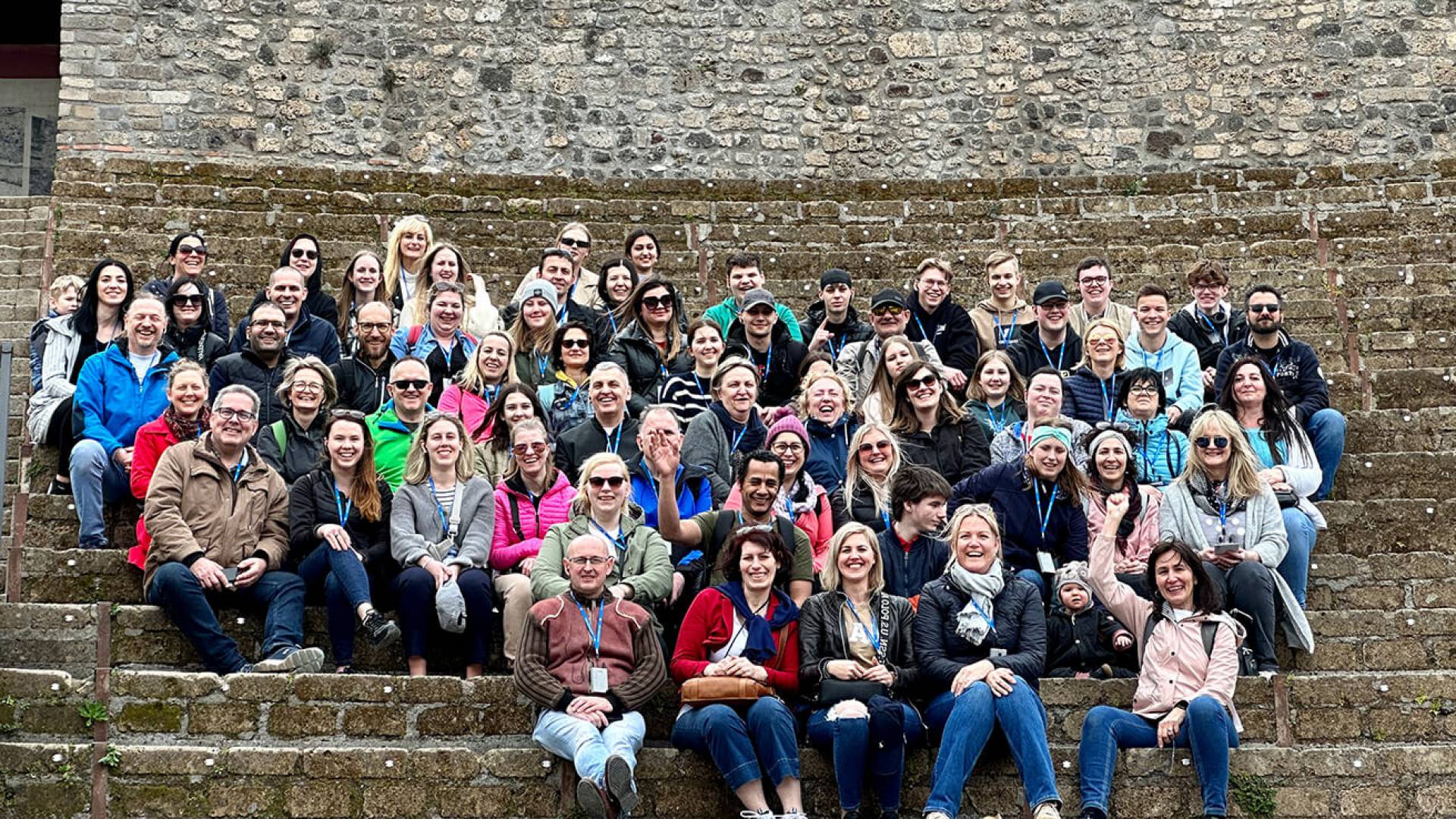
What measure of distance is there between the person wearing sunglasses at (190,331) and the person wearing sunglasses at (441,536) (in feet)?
5.68

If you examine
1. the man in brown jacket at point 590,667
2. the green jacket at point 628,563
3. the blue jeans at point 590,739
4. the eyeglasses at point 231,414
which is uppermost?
the eyeglasses at point 231,414

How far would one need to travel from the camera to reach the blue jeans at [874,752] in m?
6.27

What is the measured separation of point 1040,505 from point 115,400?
4.08 meters

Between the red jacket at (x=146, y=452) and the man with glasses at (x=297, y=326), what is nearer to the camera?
the red jacket at (x=146, y=452)

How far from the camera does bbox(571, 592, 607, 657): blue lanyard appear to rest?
6586 mm

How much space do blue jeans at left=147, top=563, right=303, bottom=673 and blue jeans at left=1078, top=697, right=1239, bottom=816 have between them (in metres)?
3.07

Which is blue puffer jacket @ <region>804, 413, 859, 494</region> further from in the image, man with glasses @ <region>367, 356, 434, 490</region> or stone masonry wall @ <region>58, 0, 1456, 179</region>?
stone masonry wall @ <region>58, 0, 1456, 179</region>

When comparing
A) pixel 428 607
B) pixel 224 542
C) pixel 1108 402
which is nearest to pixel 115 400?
pixel 224 542

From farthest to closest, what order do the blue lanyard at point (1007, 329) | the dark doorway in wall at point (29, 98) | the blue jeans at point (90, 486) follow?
the dark doorway in wall at point (29, 98) < the blue lanyard at point (1007, 329) < the blue jeans at point (90, 486)

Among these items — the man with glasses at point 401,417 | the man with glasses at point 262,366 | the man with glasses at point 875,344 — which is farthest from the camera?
the man with glasses at point 875,344

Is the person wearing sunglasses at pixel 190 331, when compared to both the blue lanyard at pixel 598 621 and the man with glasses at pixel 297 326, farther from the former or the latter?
the blue lanyard at pixel 598 621

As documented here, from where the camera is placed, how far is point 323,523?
7230 millimetres

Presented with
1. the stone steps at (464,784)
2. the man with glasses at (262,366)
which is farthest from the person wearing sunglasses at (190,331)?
the stone steps at (464,784)

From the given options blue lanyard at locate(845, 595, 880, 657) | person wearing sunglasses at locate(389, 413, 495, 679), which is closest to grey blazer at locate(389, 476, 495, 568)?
person wearing sunglasses at locate(389, 413, 495, 679)
